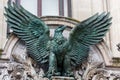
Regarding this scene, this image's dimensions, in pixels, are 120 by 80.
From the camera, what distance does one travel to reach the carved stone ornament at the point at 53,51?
44.1 ft

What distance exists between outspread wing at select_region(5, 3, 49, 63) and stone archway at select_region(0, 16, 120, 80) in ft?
0.67

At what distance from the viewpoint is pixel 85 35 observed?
14.2 metres

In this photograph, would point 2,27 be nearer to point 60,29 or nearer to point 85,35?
point 60,29

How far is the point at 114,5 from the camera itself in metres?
15.6

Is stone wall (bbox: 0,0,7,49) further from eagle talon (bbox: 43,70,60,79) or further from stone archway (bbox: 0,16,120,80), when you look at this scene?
eagle talon (bbox: 43,70,60,79)

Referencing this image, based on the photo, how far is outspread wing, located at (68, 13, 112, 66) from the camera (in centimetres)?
1388

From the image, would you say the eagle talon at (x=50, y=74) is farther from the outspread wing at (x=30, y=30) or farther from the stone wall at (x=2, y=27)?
the stone wall at (x=2, y=27)

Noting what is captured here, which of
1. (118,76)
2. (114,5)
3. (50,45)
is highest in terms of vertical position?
(114,5)

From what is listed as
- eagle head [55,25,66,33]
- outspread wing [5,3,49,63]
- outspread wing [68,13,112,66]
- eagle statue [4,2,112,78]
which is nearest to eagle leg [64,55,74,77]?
eagle statue [4,2,112,78]

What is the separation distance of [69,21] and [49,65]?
1.54 metres

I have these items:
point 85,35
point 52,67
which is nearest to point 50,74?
point 52,67

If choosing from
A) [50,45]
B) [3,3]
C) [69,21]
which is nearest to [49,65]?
[50,45]

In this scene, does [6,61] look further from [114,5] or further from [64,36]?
[114,5]

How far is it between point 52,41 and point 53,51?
32 centimetres
